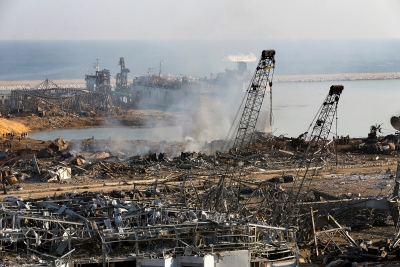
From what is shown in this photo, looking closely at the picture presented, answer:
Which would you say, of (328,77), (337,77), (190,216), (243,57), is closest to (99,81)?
(243,57)

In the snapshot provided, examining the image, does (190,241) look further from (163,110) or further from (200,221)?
(163,110)

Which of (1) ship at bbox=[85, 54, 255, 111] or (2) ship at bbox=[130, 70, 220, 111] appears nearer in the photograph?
(2) ship at bbox=[130, 70, 220, 111]

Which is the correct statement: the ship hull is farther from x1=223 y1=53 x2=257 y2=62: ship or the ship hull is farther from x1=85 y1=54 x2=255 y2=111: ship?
x1=223 y1=53 x2=257 y2=62: ship

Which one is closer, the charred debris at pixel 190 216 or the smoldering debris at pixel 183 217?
the charred debris at pixel 190 216

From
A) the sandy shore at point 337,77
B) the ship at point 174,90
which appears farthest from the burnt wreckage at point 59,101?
the sandy shore at point 337,77

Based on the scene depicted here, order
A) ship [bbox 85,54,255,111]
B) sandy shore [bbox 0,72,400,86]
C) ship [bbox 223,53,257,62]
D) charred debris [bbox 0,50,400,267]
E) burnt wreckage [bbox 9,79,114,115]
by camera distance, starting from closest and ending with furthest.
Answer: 1. charred debris [bbox 0,50,400,267]
2. burnt wreckage [bbox 9,79,114,115]
3. ship [bbox 85,54,255,111]
4. ship [bbox 223,53,257,62]
5. sandy shore [bbox 0,72,400,86]

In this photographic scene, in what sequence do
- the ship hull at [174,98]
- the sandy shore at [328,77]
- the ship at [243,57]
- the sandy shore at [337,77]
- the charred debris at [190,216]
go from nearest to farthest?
the charred debris at [190,216] → the ship hull at [174,98] → the ship at [243,57] → the sandy shore at [328,77] → the sandy shore at [337,77]

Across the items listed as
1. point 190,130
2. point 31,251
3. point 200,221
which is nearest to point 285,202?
point 200,221

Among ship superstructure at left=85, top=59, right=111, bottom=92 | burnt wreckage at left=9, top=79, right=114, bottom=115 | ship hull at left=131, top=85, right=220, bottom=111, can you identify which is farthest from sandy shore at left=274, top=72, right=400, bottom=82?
burnt wreckage at left=9, top=79, right=114, bottom=115

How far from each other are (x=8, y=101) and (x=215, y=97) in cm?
2389

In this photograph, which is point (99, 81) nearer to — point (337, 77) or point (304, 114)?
point (304, 114)

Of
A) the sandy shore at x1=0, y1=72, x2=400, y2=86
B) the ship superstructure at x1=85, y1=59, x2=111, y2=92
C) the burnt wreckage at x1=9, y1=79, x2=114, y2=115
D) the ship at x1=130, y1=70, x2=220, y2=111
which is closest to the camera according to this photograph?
the burnt wreckage at x1=9, y1=79, x2=114, y2=115

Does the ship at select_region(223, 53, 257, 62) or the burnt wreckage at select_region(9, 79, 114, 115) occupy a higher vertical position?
the ship at select_region(223, 53, 257, 62)

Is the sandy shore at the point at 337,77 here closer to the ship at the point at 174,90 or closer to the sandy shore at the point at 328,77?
the sandy shore at the point at 328,77
